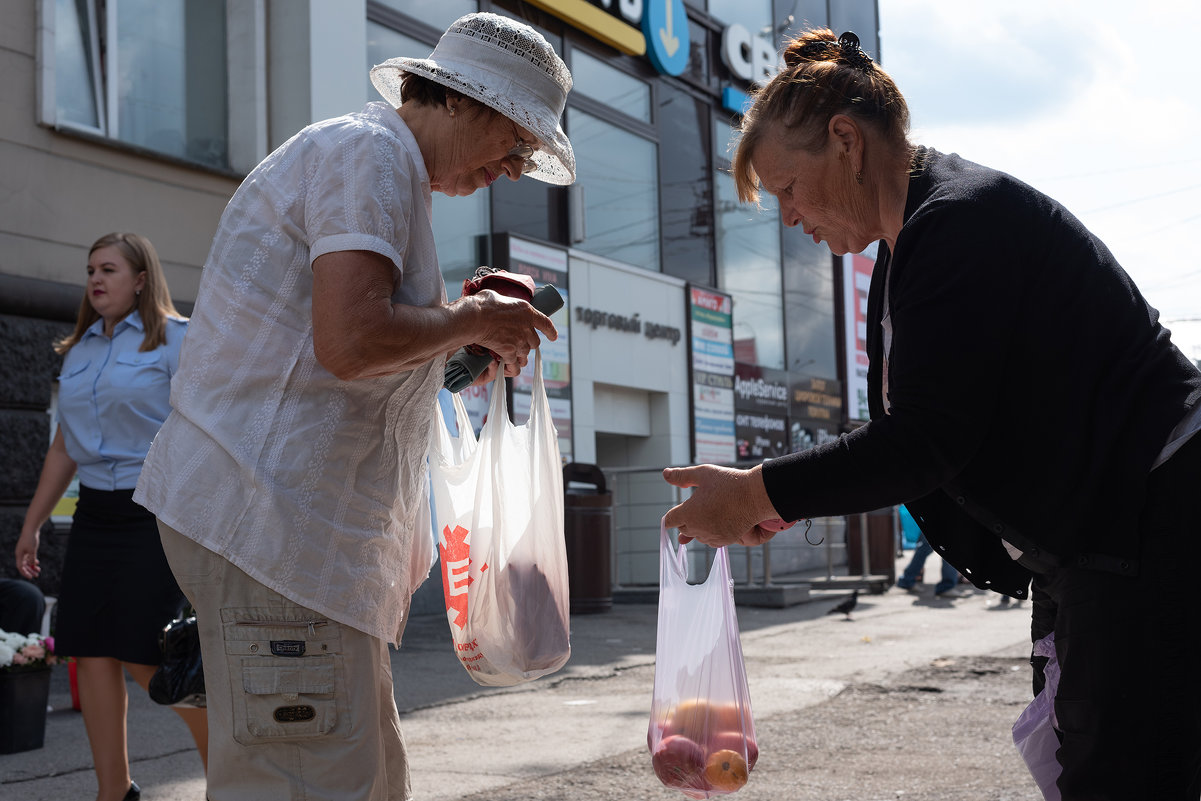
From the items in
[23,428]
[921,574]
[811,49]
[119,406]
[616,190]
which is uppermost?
[616,190]

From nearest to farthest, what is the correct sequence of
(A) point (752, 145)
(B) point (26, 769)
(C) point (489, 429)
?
(A) point (752, 145), (C) point (489, 429), (B) point (26, 769)

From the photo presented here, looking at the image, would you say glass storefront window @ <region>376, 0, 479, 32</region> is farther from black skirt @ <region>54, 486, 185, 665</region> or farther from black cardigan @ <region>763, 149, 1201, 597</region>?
black cardigan @ <region>763, 149, 1201, 597</region>

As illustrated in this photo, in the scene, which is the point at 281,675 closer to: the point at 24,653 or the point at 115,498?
the point at 115,498

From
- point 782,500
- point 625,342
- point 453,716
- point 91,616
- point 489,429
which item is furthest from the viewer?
point 625,342

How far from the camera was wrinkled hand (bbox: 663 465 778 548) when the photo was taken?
201 cm

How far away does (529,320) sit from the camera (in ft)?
7.82

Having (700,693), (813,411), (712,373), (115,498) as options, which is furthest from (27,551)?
(813,411)

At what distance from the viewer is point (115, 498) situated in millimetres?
3814

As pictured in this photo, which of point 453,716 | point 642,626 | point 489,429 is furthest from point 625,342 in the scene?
point 489,429

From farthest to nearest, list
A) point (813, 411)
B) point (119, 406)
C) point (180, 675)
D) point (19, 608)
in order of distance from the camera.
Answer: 1. point (813, 411)
2. point (19, 608)
3. point (119, 406)
4. point (180, 675)

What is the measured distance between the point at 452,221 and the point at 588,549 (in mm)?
3931

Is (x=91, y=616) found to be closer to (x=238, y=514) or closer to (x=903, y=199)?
(x=238, y=514)

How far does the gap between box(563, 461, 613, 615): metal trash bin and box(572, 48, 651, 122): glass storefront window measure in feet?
18.9

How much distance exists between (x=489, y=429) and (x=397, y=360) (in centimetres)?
61
